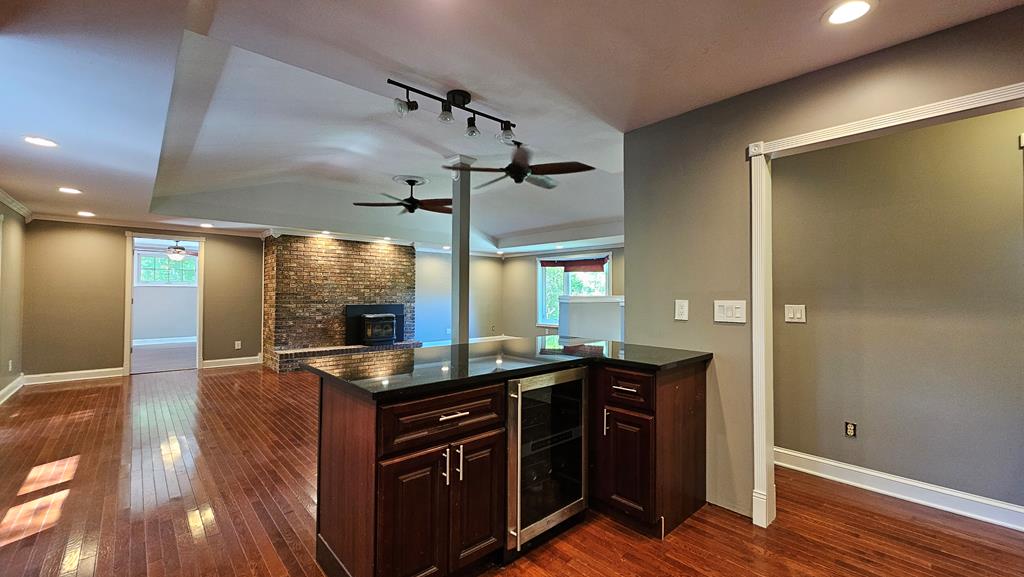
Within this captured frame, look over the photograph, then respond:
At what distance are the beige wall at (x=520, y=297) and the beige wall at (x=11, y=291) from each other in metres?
8.03

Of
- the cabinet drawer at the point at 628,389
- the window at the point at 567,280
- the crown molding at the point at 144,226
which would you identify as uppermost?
the crown molding at the point at 144,226

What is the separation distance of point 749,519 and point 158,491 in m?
3.58

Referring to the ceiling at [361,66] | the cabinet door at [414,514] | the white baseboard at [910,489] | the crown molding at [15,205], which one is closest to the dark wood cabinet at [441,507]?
the cabinet door at [414,514]

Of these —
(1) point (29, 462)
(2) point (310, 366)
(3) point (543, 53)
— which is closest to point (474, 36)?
(3) point (543, 53)

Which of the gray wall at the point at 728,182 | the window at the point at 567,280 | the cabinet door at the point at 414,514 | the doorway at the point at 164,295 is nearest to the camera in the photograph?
the cabinet door at the point at 414,514

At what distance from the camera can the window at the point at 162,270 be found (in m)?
9.98

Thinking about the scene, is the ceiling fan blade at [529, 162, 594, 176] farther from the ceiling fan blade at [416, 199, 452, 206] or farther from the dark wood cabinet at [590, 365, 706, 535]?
the dark wood cabinet at [590, 365, 706, 535]

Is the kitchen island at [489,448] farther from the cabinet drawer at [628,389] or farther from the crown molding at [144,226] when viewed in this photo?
the crown molding at [144,226]

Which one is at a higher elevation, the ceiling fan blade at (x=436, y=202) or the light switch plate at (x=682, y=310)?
the ceiling fan blade at (x=436, y=202)

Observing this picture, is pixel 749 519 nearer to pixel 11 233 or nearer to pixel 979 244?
pixel 979 244

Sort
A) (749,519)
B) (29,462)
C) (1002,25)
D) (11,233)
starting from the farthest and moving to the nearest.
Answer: (11,233), (29,462), (749,519), (1002,25)

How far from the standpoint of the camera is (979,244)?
2379mm

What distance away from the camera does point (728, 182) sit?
96.0 inches

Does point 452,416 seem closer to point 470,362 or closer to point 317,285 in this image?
point 470,362
